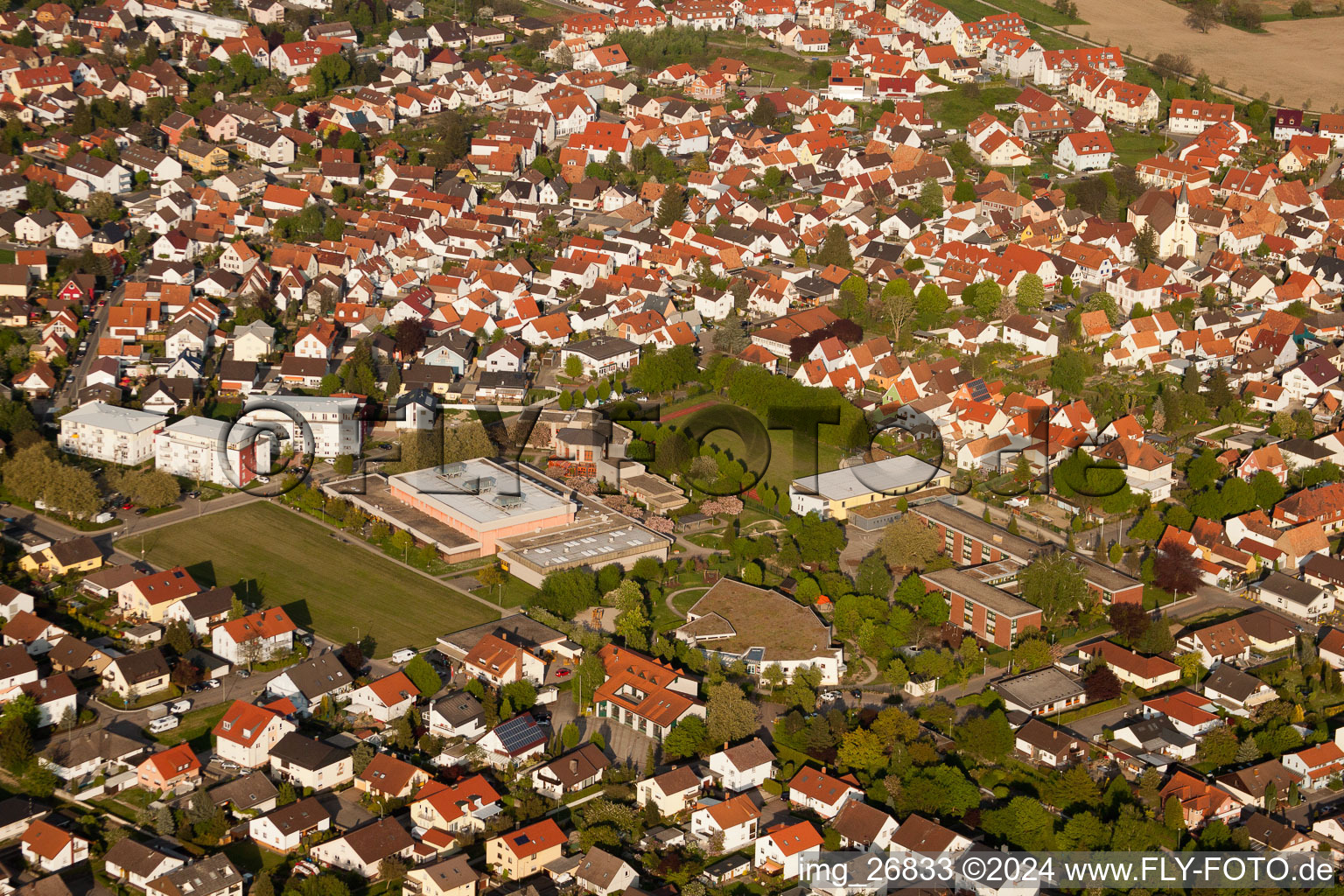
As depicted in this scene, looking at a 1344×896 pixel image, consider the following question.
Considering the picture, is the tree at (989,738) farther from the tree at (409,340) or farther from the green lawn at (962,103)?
the green lawn at (962,103)

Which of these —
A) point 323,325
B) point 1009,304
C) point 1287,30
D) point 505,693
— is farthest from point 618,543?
point 1287,30

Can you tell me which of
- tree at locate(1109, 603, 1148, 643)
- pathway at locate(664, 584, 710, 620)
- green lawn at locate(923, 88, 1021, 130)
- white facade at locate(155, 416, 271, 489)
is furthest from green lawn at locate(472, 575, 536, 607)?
green lawn at locate(923, 88, 1021, 130)

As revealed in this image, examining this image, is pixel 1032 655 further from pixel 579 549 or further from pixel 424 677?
pixel 424 677

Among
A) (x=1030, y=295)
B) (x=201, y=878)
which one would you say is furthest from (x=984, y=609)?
(x=1030, y=295)

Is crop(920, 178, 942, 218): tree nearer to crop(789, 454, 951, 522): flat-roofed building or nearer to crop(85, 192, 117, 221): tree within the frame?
crop(789, 454, 951, 522): flat-roofed building

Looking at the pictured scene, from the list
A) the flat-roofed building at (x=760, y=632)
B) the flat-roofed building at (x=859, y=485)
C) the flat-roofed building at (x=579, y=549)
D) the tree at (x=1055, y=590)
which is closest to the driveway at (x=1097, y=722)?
the tree at (x=1055, y=590)

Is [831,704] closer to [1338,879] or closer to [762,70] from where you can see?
[1338,879]
